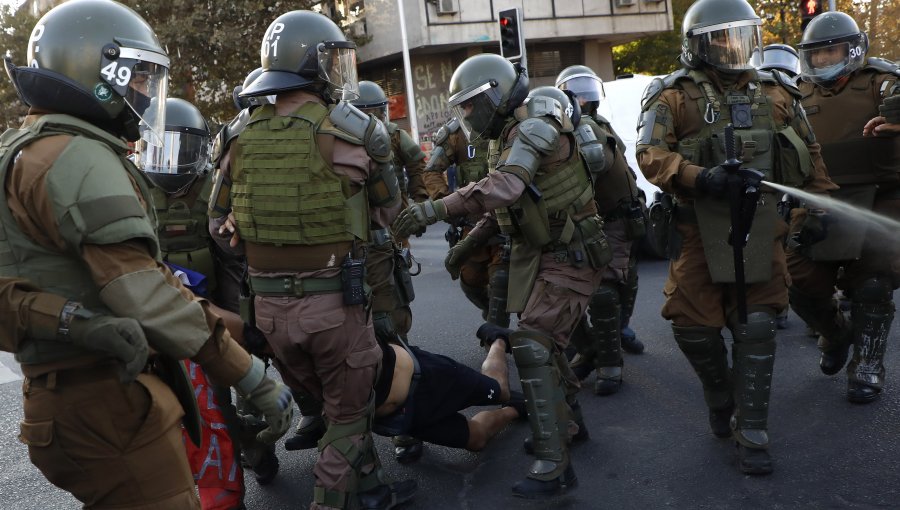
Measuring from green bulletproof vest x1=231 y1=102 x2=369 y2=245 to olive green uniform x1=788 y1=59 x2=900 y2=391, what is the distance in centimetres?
267

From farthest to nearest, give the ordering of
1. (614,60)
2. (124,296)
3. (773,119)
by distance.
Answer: (614,60)
(773,119)
(124,296)

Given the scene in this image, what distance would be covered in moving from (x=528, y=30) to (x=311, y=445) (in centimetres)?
2327

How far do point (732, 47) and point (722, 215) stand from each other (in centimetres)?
78

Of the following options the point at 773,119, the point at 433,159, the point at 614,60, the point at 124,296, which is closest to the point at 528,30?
the point at 614,60

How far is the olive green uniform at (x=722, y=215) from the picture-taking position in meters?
3.94

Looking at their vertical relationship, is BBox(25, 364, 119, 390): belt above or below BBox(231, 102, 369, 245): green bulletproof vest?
below

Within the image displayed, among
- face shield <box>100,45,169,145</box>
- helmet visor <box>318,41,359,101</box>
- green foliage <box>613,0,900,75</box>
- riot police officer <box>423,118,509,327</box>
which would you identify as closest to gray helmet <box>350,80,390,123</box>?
riot police officer <box>423,118,509,327</box>

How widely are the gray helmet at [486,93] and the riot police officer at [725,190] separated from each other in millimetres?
641

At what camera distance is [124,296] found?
2.19 meters

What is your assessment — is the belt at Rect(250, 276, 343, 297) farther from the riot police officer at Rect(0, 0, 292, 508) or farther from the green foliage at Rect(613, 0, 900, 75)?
the green foliage at Rect(613, 0, 900, 75)

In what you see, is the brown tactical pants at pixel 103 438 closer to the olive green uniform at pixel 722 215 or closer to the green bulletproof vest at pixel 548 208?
the green bulletproof vest at pixel 548 208

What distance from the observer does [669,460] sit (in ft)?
13.8

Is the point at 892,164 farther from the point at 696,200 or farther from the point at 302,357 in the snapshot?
the point at 302,357

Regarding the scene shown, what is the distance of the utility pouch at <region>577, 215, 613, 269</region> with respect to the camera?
418 cm
